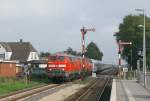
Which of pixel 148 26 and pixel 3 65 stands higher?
pixel 148 26

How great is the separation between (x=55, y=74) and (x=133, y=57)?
55971 mm

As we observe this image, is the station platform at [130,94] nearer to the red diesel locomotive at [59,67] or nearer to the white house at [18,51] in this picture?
the red diesel locomotive at [59,67]

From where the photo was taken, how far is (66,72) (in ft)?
169

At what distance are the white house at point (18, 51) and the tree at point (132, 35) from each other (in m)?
22.4

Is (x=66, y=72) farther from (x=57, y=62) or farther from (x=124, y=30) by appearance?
(x=124, y=30)

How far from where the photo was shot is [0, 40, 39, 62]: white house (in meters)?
119

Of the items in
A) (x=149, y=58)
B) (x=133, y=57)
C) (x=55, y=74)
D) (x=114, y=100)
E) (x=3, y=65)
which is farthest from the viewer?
(x=133, y=57)

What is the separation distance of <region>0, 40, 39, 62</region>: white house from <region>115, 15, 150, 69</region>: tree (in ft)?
73.5

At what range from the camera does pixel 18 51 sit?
122 m

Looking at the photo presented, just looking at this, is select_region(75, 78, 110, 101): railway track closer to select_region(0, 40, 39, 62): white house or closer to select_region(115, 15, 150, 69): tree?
select_region(115, 15, 150, 69): tree

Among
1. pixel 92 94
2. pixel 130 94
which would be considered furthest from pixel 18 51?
pixel 130 94

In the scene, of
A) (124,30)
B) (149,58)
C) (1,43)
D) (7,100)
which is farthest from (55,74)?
(1,43)

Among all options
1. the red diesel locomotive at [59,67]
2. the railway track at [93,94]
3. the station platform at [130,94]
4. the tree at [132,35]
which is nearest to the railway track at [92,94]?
the railway track at [93,94]

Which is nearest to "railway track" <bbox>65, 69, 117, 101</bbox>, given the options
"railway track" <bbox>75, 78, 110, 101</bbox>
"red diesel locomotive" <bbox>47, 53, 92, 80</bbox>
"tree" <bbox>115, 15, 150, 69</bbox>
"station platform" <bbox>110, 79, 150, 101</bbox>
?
"railway track" <bbox>75, 78, 110, 101</bbox>
